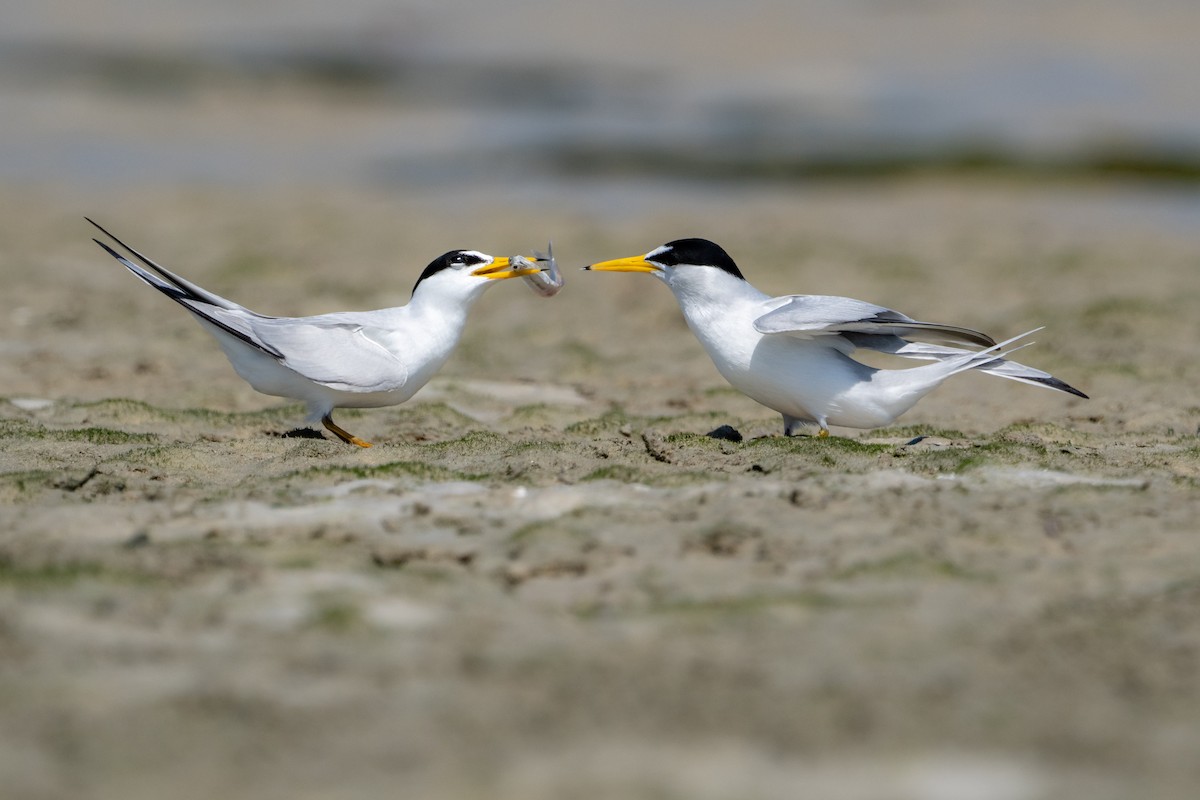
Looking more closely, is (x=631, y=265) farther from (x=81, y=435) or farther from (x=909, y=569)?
(x=909, y=569)


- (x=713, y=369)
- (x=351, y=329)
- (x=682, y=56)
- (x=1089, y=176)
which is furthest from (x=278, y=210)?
(x=682, y=56)

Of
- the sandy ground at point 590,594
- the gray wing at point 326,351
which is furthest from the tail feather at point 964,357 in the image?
the gray wing at point 326,351

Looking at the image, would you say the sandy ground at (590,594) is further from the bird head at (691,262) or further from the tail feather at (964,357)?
the bird head at (691,262)

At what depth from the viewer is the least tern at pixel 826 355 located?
523cm

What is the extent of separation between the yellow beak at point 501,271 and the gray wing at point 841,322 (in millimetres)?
1049

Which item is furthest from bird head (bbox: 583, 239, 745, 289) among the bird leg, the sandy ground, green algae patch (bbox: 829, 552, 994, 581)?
green algae patch (bbox: 829, 552, 994, 581)

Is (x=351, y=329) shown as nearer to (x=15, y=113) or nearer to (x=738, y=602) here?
(x=738, y=602)

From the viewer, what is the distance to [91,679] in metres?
3.07

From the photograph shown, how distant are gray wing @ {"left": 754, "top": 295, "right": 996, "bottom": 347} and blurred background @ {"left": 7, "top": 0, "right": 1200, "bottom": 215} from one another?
7.85m

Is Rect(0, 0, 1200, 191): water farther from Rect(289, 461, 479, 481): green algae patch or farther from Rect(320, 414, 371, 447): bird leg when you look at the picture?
Rect(289, 461, 479, 481): green algae patch

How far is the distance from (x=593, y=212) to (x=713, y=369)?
5.43 m

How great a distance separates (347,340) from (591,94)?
1558 centimetres

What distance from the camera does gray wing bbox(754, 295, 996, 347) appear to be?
5.12 meters

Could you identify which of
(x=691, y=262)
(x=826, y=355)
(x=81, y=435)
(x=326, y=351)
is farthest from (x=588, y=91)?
(x=81, y=435)
